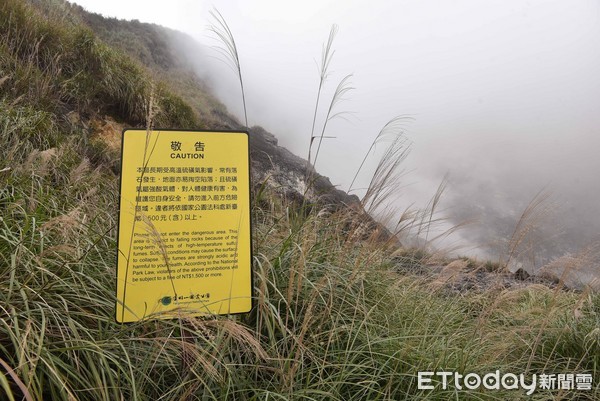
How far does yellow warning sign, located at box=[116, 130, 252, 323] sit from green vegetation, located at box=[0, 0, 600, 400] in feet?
0.38

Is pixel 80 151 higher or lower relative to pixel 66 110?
lower

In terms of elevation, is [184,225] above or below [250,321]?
above

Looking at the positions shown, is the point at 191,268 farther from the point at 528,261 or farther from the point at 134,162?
the point at 528,261

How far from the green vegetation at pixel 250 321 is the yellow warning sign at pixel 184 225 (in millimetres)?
116

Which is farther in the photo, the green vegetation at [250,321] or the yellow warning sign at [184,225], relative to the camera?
the yellow warning sign at [184,225]

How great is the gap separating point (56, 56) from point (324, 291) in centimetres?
509

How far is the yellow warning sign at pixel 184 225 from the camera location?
1548mm

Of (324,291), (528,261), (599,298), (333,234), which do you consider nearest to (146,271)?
(324,291)

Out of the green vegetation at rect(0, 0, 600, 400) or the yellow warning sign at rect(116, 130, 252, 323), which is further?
the yellow warning sign at rect(116, 130, 252, 323)

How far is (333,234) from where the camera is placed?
8.73ft

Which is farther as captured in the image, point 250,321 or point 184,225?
point 250,321

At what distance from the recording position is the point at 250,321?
1.90 m

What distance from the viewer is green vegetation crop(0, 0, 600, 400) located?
4.38 feet

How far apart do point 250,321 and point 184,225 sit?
613mm
